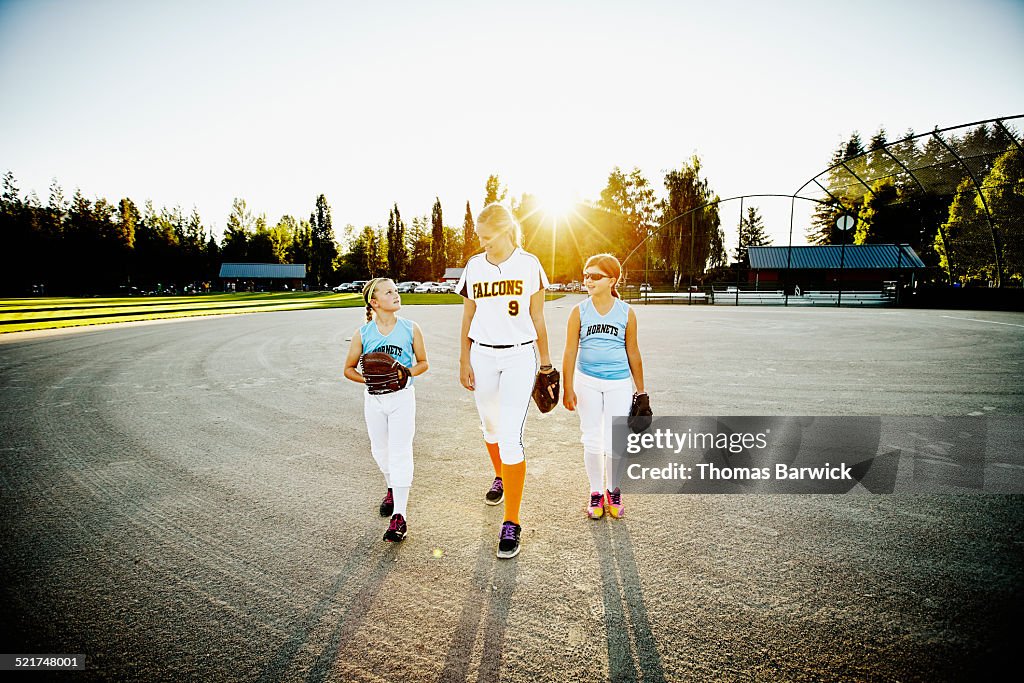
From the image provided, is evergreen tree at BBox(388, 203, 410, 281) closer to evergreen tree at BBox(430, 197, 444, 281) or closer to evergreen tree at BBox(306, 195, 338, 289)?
evergreen tree at BBox(430, 197, 444, 281)

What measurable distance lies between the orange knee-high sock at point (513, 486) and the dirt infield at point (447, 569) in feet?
0.83

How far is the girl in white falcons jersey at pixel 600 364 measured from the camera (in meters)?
3.45

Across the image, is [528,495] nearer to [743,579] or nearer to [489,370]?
[489,370]

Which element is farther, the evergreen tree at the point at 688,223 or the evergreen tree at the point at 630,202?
the evergreen tree at the point at 630,202

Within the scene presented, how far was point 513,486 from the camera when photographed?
10.9 feet

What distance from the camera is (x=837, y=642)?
231 centimetres

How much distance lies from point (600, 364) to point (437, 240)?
3735 inches

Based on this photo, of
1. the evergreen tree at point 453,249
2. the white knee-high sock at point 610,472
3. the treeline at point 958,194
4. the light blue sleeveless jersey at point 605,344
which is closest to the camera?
the light blue sleeveless jersey at point 605,344

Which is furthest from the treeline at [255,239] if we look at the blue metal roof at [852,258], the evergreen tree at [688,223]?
the blue metal roof at [852,258]

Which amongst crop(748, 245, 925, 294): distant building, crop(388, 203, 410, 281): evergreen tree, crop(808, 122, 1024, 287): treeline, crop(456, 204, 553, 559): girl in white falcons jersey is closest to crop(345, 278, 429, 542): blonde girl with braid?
crop(456, 204, 553, 559): girl in white falcons jersey

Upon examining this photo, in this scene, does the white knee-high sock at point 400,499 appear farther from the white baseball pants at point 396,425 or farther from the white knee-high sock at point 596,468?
the white knee-high sock at point 596,468

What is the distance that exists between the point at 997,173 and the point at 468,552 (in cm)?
5082

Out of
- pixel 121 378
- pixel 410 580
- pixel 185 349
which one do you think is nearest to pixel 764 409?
pixel 410 580

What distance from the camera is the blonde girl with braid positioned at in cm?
334
